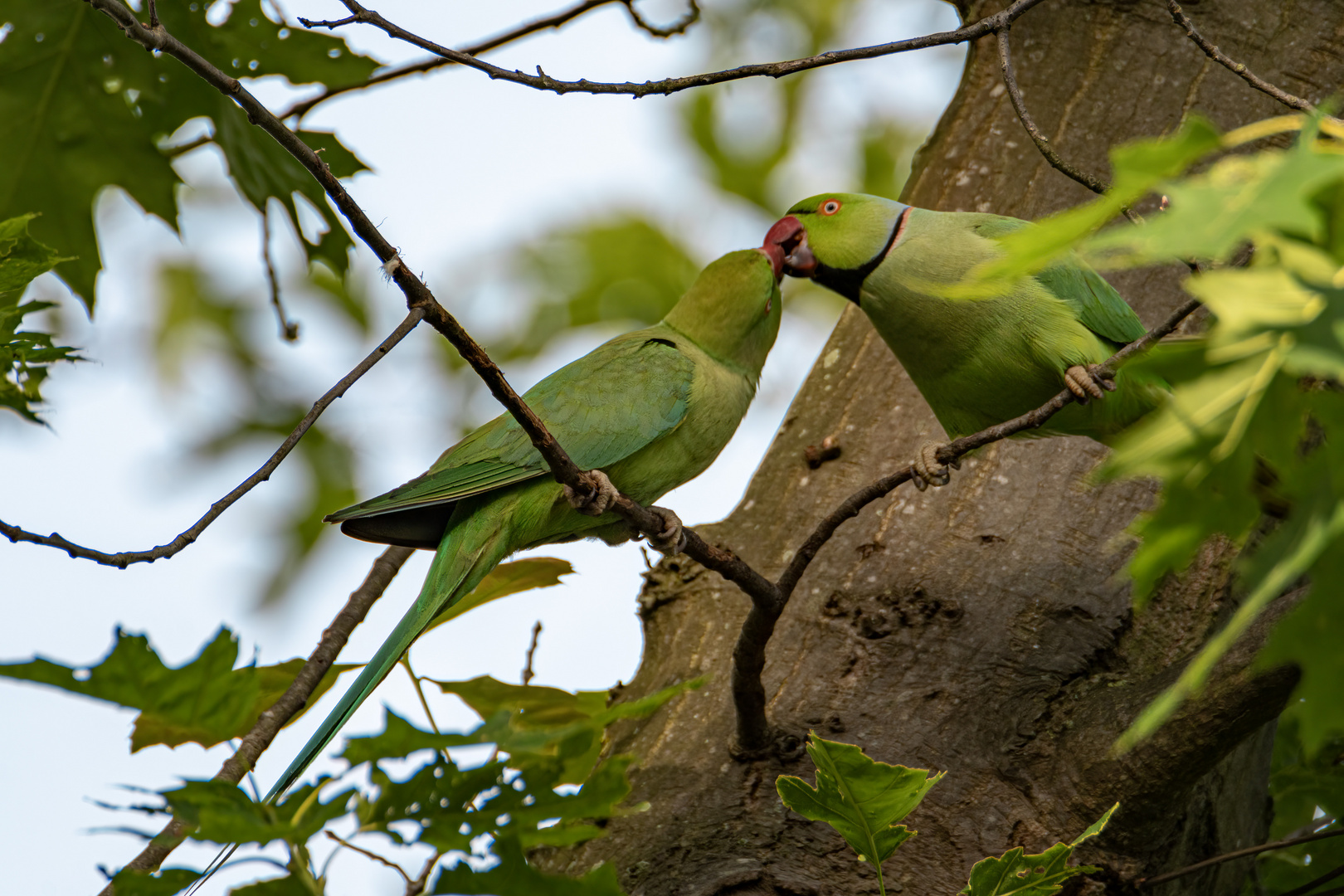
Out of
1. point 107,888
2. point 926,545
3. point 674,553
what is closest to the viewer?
point 107,888

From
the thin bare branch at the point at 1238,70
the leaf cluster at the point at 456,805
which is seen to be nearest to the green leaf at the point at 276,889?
the leaf cluster at the point at 456,805

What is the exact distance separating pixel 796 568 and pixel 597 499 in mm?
539

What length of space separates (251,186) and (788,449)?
75.6 inches

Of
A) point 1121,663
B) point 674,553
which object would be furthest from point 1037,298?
point 674,553

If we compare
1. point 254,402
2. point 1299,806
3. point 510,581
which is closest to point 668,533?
point 510,581

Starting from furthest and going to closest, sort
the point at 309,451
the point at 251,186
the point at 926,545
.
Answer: the point at 309,451, the point at 251,186, the point at 926,545

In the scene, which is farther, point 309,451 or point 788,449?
point 309,451

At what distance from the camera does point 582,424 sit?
11.7 feet

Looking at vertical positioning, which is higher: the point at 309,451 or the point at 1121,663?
the point at 309,451

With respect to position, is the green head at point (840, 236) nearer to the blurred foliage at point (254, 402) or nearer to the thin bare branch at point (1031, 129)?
the thin bare branch at point (1031, 129)

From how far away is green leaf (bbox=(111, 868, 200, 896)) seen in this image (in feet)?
4.81

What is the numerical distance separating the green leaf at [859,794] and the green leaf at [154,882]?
3.14 feet

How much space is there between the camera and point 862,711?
2783 millimetres

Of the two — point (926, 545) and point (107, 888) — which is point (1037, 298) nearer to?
point (926, 545)
